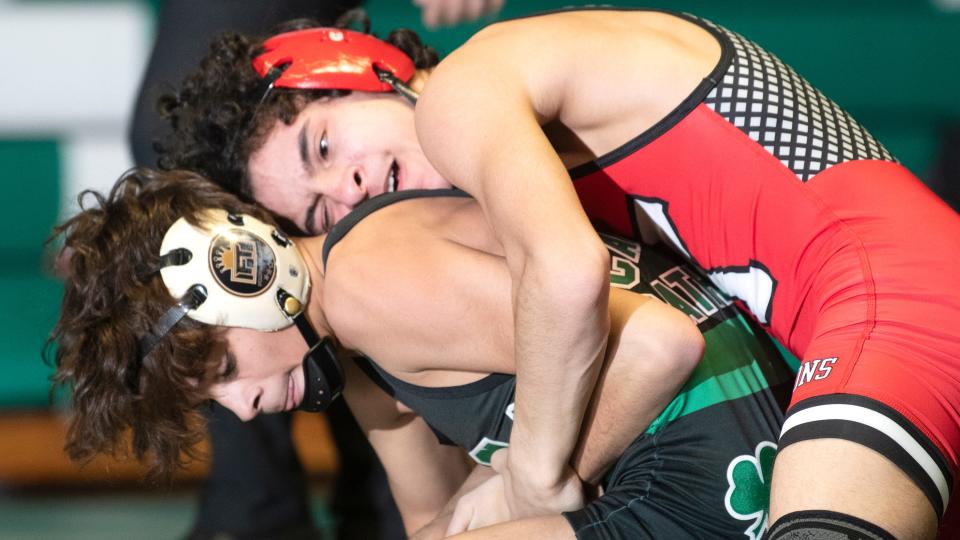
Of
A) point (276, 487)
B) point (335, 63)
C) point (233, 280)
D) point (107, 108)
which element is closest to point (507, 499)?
point (233, 280)

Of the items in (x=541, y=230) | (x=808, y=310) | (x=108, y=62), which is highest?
(x=541, y=230)

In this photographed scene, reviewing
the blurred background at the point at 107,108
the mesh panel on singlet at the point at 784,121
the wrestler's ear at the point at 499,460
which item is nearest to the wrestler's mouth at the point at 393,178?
the wrestler's ear at the point at 499,460

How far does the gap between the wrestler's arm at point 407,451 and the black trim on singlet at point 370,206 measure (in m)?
0.34

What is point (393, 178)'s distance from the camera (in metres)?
2.00

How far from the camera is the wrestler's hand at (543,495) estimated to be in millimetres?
1599

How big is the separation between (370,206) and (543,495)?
512 millimetres

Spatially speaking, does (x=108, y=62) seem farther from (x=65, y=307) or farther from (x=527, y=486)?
(x=527, y=486)

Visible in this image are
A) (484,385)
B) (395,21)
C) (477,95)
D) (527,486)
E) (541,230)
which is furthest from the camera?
(395,21)

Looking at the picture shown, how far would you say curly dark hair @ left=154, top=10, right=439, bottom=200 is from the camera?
2059 millimetres

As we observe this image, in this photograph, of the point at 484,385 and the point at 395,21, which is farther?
the point at 395,21

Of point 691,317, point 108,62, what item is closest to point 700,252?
point 691,317

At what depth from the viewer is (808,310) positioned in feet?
5.07

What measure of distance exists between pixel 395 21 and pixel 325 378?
2014 millimetres

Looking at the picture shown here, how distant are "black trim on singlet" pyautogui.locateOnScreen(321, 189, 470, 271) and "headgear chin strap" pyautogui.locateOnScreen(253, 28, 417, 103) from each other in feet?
0.92
